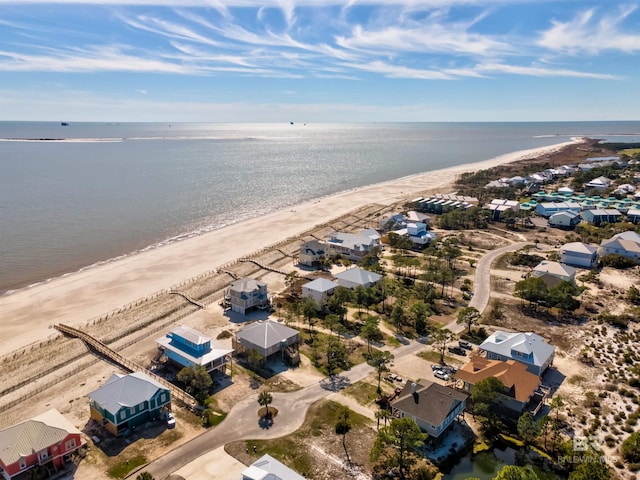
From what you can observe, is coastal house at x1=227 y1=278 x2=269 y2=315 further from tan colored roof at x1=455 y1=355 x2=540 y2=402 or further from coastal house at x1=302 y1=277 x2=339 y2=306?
tan colored roof at x1=455 y1=355 x2=540 y2=402

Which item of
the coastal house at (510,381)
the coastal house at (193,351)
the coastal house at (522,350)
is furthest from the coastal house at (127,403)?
the coastal house at (522,350)

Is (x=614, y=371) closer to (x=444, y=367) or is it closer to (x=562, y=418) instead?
(x=562, y=418)

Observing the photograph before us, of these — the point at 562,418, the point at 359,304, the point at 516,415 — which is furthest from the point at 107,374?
the point at 562,418

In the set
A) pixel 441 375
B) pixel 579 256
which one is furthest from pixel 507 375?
pixel 579 256

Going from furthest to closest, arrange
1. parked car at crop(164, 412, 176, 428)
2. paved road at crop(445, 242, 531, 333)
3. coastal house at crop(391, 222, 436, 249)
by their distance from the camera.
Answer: coastal house at crop(391, 222, 436, 249) → paved road at crop(445, 242, 531, 333) → parked car at crop(164, 412, 176, 428)

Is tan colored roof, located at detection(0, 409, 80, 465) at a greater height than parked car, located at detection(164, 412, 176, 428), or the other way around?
tan colored roof, located at detection(0, 409, 80, 465)

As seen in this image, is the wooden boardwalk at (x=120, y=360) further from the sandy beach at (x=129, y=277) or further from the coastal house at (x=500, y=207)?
the coastal house at (x=500, y=207)

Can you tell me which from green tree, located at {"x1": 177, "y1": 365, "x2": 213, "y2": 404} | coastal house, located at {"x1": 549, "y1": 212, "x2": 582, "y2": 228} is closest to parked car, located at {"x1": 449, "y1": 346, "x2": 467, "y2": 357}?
green tree, located at {"x1": 177, "y1": 365, "x2": 213, "y2": 404}
